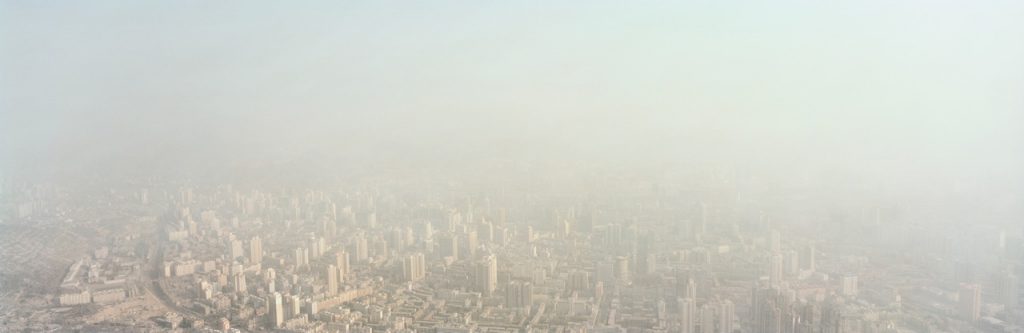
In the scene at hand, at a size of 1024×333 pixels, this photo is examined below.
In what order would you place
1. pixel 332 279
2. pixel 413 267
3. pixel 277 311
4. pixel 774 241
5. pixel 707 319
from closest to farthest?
pixel 707 319, pixel 277 311, pixel 774 241, pixel 332 279, pixel 413 267

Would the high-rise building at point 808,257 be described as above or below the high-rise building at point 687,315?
above

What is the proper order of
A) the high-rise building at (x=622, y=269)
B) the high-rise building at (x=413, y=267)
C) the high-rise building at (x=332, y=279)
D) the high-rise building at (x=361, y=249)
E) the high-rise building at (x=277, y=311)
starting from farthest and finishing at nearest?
the high-rise building at (x=361, y=249), the high-rise building at (x=413, y=267), the high-rise building at (x=332, y=279), the high-rise building at (x=622, y=269), the high-rise building at (x=277, y=311)

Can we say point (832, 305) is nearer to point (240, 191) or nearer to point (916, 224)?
point (916, 224)

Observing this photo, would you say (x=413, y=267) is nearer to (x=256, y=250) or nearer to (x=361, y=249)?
(x=361, y=249)

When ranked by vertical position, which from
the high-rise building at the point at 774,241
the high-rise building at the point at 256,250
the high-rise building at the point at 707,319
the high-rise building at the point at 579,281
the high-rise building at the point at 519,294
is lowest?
the high-rise building at the point at 707,319

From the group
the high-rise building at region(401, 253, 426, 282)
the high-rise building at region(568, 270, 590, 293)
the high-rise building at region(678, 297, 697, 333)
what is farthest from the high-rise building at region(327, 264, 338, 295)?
the high-rise building at region(678, 297, 697, 333)

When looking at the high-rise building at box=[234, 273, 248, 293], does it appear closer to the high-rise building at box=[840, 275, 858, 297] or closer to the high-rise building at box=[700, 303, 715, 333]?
the high-rise building at box=[700, 303, 715, 333]

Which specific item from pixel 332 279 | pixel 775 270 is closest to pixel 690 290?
pixel 775 270

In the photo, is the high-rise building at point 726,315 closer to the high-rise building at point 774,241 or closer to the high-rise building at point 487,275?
the high-rise building at point 774,241

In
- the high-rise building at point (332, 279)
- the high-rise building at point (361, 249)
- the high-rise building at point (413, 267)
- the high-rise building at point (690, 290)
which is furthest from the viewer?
the high-rise building at point (361, 249)

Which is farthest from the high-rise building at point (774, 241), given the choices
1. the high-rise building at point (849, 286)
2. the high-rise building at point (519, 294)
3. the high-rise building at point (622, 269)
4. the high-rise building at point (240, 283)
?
the high-rise building at point (240, 283)
